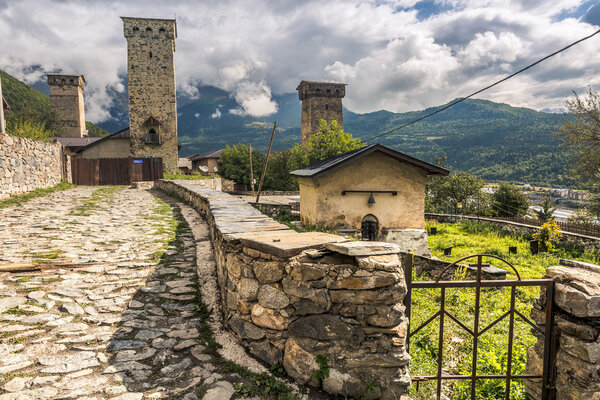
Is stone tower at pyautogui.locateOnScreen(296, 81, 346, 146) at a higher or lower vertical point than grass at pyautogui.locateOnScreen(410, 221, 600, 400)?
higher

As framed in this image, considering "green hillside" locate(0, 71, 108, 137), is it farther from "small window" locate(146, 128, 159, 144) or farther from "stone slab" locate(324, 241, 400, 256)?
"stone slab" locate(324, 241, 400, 256)

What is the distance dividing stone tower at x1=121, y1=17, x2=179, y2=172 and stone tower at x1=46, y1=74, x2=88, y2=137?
111ft

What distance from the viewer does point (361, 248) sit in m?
2.54

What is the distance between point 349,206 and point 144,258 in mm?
7955

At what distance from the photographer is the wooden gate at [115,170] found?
21.0 meters

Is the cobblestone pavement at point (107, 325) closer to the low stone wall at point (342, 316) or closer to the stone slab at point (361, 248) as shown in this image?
the low stone wall at point (342, 316)

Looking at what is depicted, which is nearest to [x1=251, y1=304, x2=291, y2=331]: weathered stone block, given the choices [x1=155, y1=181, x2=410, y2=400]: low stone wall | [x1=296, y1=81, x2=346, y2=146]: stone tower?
[x1=155, y1=181, x2=410, y2=400]: low stone wall

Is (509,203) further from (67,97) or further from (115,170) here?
(67,97)

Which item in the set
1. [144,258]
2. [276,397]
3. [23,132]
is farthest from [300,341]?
[23,132]

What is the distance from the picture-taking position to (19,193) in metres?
10.8

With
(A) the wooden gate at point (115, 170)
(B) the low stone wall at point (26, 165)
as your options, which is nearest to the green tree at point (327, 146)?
(A) the wooden gate at point (115, 170)

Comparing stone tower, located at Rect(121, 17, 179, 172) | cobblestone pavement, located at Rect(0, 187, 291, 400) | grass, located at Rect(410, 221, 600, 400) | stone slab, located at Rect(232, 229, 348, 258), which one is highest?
stone tower, located at Rect(121, 17, 179, 172)

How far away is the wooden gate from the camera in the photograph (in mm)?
20953

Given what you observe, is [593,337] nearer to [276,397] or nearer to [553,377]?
[553,377]
